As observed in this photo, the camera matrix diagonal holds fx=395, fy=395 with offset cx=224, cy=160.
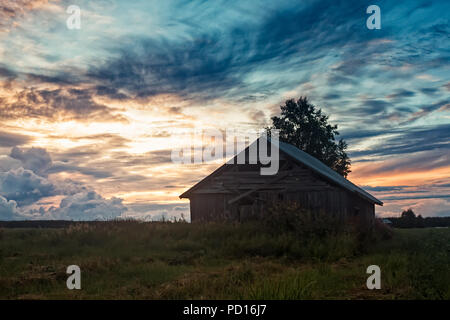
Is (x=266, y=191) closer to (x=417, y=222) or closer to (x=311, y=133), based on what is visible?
(x=311, y=133)

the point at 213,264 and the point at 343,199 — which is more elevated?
the point at 343,199

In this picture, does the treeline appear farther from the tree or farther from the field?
the field

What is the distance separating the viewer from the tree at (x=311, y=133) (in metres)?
44.8

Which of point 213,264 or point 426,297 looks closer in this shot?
point 426,297

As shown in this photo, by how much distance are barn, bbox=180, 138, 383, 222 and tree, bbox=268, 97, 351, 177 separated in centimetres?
1865

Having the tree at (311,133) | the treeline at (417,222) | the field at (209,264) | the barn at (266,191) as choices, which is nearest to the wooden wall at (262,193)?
the barn at (266,191)

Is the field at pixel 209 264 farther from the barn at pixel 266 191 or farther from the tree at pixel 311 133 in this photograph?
the tree at pixel 311 133

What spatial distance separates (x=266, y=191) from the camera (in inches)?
977

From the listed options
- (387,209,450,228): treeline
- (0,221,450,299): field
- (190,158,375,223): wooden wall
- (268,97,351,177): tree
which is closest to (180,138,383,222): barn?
(190,158,375,223): wooden wall

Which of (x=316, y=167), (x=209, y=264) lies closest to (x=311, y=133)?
(x=316, y=167)
